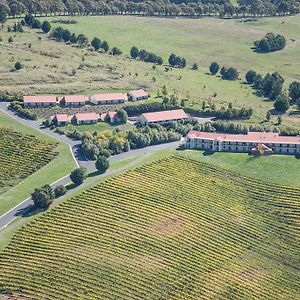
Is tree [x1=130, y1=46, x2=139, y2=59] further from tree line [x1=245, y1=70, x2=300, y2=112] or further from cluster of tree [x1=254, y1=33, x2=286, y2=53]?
cluster of tree [x1=254, y1=33, x2=286, y2=53]

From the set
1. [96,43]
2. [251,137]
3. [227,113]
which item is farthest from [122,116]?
[96,43]

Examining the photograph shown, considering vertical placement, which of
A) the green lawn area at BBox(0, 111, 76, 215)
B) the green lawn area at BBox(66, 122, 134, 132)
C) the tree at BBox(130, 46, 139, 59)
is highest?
the tree at BBox(130, 46, 139, 59)

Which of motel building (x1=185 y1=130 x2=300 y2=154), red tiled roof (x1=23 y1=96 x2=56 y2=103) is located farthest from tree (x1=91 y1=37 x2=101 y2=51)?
motel building (x1=185 y1=130 x2=300 y2=154)

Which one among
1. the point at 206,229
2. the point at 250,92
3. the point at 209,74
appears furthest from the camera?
the point at 209,74

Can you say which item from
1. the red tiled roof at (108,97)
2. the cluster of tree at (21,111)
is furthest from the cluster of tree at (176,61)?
the cluster of tree at (21,111)

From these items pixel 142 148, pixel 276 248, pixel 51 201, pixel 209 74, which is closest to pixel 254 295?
pixel 276 248

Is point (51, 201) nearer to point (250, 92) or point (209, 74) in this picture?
point (250, 92)
